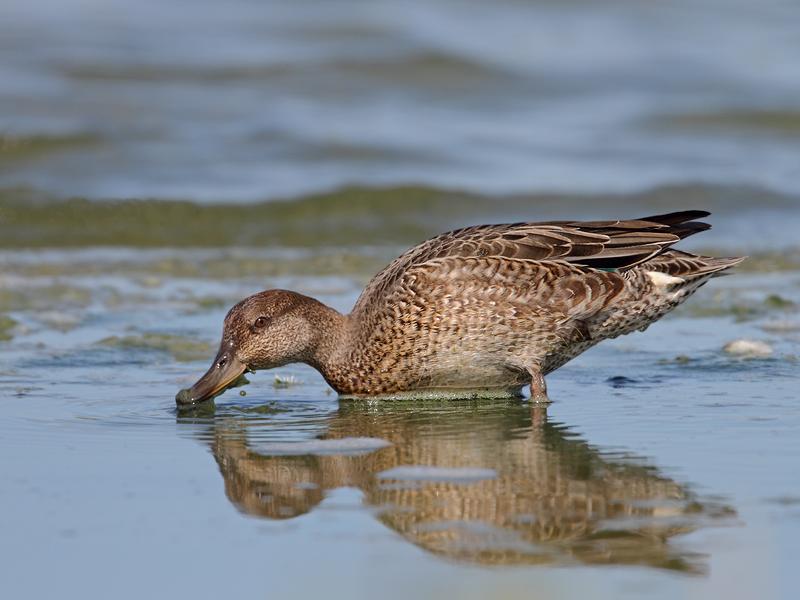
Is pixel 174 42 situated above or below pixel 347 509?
above

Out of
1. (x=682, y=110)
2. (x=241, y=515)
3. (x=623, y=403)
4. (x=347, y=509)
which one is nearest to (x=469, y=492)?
(x=347, y=509)

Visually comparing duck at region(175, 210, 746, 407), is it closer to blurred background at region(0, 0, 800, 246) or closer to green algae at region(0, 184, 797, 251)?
green algae at region(0, 184, 797, 251)

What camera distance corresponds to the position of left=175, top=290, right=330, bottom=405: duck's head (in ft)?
21.9

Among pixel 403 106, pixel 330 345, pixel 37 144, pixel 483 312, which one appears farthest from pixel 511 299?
pixel 403 106

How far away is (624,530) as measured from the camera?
175 inches

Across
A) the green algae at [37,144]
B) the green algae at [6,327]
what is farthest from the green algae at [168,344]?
the green algae at [37,144]

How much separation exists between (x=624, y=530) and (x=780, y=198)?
9507 mm

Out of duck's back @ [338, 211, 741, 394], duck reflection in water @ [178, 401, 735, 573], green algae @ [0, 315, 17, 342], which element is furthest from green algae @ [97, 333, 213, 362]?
duck reflection in water @ [178, 401, 735, 573]

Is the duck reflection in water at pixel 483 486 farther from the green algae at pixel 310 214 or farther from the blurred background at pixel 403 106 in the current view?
the blurred background at pixel 403 106

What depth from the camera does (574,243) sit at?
22.1ft

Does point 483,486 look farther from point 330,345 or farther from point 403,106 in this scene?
point 403,106

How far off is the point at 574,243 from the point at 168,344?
2.51 m

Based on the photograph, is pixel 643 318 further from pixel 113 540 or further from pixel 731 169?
pixel 731 169

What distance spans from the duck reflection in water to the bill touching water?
0.02 meters
